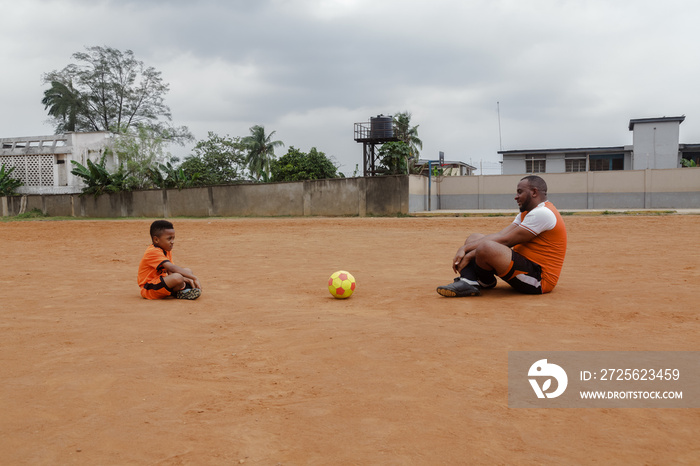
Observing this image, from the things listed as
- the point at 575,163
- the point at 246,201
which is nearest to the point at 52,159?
the point at 246,201

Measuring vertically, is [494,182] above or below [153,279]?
above

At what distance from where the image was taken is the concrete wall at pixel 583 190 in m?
28.5

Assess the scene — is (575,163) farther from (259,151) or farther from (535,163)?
(259,151)

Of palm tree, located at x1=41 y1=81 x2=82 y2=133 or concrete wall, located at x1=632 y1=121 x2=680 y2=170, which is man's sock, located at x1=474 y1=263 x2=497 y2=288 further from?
palm tree, located at x1=41 y1=81 x2=82 y2=133

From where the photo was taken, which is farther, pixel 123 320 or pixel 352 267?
pixel 352 267

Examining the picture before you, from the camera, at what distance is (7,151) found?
37.2 metres

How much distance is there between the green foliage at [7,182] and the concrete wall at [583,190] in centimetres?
2676

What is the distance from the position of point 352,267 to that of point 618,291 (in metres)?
4.16

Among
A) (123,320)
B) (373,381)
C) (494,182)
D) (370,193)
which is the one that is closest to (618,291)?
(373,381)

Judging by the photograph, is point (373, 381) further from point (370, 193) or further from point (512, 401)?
point (370, 193)

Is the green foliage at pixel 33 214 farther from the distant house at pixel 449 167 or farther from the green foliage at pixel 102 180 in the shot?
the distant house at pixel 449 167

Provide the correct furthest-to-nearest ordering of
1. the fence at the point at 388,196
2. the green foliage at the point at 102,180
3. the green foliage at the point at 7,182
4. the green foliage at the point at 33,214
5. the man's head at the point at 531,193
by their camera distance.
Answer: the green foliage at the point at 7,182 < the green foliage at the point at 33,214 < the green foliage at the point at 102,180 < the fence at the point at 388,196 < the man's head at the point at 531,193

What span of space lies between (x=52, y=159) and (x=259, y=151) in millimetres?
21832

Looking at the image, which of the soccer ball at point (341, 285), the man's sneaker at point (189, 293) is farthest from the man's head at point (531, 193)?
the man's sneaker at point (189, 293)
